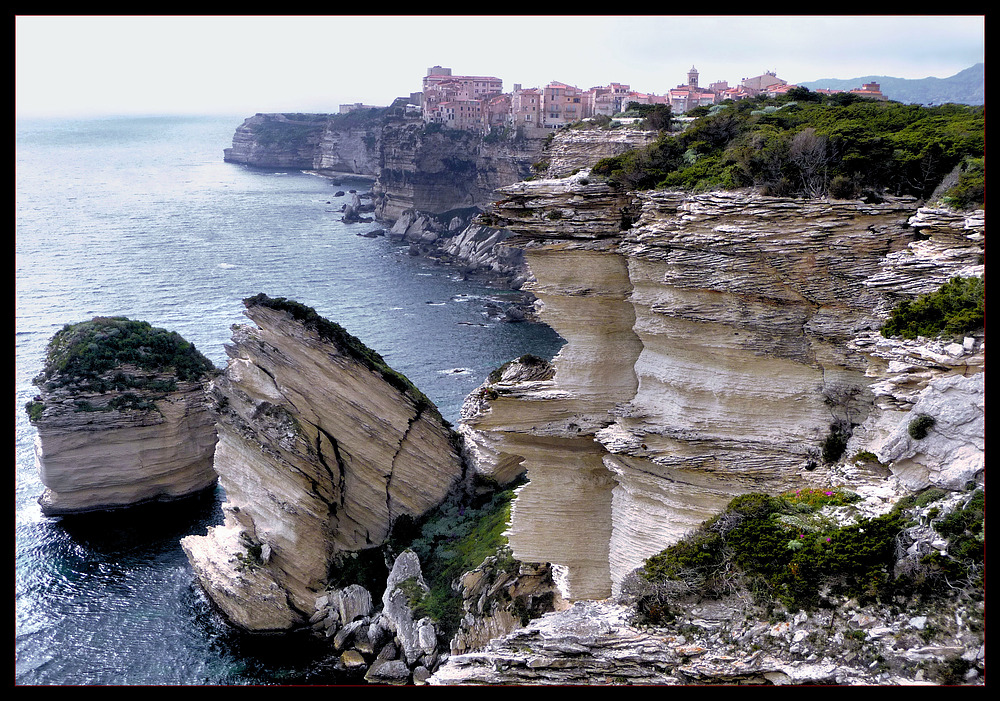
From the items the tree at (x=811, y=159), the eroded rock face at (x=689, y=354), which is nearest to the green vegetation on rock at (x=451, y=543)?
the eroded rock face at (x=689, y=354)

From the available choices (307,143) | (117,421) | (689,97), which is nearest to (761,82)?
(689,97)

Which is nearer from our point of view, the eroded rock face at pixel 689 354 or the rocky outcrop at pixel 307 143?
the eroded rock face at pixel 689 354

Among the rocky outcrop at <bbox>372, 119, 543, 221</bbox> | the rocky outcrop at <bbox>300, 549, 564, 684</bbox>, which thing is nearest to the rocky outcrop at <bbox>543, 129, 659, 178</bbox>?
the rocky outcrop at <bbox>300, 549, 564, 684</bbox>

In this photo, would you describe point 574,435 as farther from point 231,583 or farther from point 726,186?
point 231,583

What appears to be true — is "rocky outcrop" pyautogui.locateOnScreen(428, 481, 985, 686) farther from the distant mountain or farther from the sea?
the sea

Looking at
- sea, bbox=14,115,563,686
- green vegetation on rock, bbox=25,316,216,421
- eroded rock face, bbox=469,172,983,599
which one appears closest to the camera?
eroded rock face, bbox=469,172,983,599

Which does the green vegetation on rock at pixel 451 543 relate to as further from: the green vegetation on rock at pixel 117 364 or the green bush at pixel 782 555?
the green vegetation on rock at pixel 117 364
